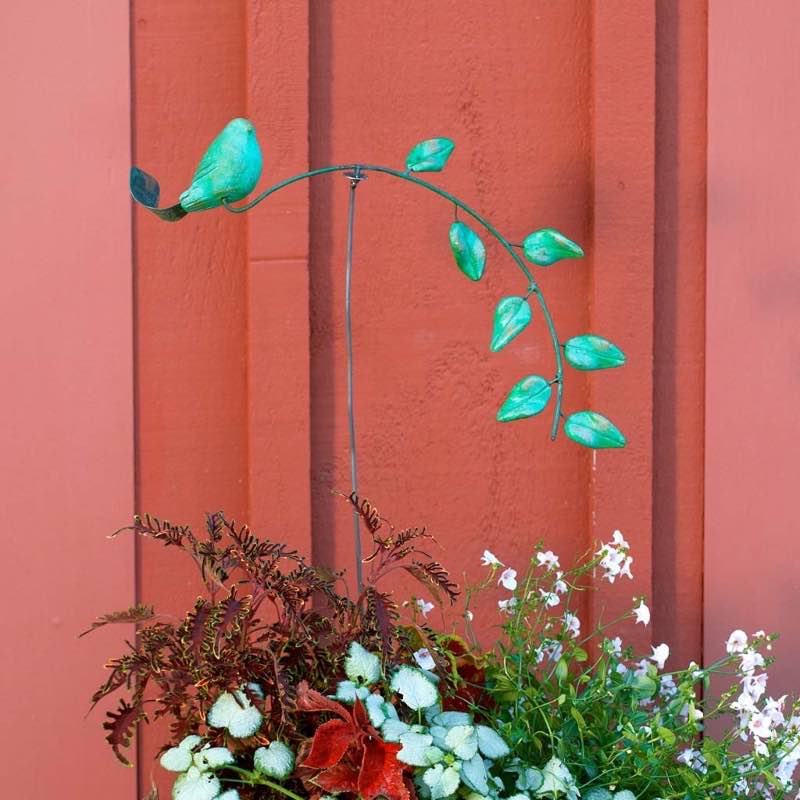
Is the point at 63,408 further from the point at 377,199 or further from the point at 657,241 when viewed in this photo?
the point at 657,241

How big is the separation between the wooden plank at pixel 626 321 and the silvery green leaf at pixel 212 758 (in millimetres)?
1001

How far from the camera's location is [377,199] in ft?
6.76

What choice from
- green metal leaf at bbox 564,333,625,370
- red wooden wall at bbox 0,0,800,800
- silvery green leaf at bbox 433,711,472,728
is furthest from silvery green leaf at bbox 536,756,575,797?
red wooden wall at bbox 0,0,800,800

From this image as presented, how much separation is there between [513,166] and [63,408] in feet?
3.40

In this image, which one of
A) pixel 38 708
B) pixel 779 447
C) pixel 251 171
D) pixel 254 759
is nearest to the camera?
pixel 254 759

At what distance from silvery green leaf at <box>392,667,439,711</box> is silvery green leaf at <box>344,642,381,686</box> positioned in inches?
1.1

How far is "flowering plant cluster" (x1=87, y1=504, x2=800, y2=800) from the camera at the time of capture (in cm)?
126

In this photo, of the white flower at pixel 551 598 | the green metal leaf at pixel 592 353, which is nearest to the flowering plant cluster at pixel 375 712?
the white flower at pixel 551 598

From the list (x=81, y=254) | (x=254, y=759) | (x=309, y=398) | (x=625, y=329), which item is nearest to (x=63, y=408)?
(x=81, y=254)

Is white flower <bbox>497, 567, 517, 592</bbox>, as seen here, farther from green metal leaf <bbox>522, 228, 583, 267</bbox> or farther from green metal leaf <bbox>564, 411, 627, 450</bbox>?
green metal leaf <bbox>522, 228, 583, 267</bbox>

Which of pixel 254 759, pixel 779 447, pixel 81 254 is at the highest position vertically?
pixel 81 254

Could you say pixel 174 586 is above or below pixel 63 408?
below

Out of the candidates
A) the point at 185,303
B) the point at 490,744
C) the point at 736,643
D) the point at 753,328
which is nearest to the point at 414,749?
the point at 490,744

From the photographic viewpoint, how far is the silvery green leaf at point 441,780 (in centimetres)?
124
